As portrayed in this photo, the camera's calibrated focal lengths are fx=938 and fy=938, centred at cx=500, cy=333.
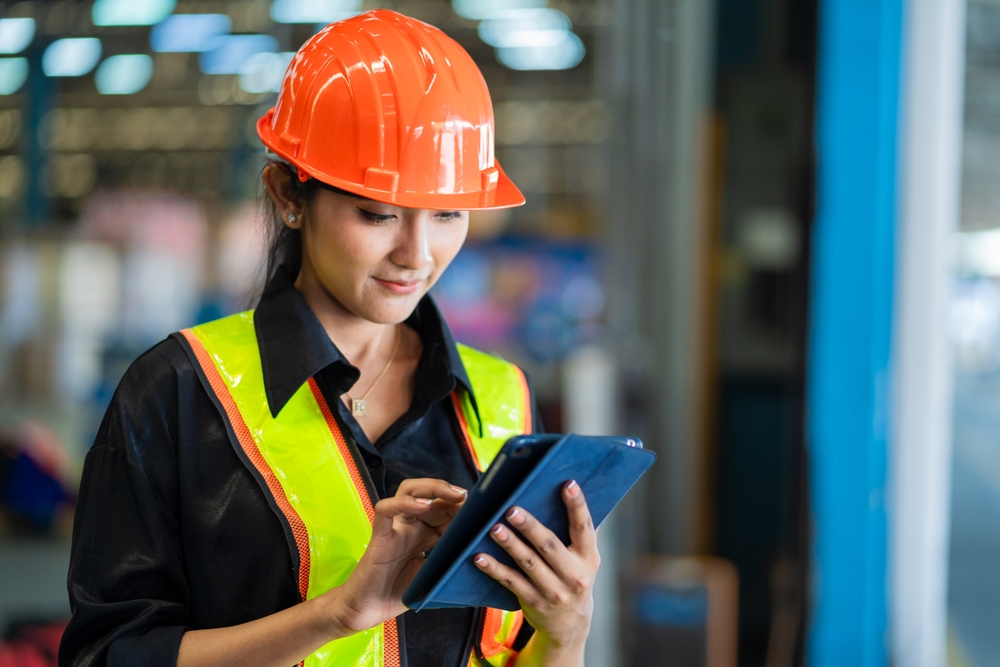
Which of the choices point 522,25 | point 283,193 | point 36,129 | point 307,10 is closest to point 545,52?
point 522,25

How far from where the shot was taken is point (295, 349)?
131 centimetres

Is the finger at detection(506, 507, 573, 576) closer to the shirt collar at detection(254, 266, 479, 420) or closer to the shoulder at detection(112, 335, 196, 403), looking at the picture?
the shirt collar at detection(254, 266, 479, 420)

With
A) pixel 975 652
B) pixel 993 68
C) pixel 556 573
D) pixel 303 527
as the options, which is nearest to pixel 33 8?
pixel 303 527

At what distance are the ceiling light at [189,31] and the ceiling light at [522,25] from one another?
15.9ft

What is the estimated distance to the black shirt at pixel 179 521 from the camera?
1.18m

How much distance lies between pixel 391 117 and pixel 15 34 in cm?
285

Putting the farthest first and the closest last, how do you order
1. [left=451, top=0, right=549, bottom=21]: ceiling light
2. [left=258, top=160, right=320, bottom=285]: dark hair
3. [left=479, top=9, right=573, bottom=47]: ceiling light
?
Answer: [left=479, top=9, right=573, bottom=47]: ceiling light < [left=451, top=0, right=549, bottom=21]: ceiling light < [left=258, top=160, right=320, bottom=285]: dark hair

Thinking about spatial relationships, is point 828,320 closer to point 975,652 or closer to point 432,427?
point 975,652

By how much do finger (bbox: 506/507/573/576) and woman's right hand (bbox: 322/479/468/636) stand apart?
0.25 feet

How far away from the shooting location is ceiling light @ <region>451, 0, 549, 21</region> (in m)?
11.3

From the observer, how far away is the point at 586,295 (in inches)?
542

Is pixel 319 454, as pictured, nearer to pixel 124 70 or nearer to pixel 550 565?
pixel 550 565

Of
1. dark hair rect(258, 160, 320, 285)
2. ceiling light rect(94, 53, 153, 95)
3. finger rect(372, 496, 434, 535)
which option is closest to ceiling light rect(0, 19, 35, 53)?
dark hair rect(258, 160, 320, 285)

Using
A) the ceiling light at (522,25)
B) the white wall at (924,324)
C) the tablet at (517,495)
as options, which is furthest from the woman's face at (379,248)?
the ceiling light at (522,25)
